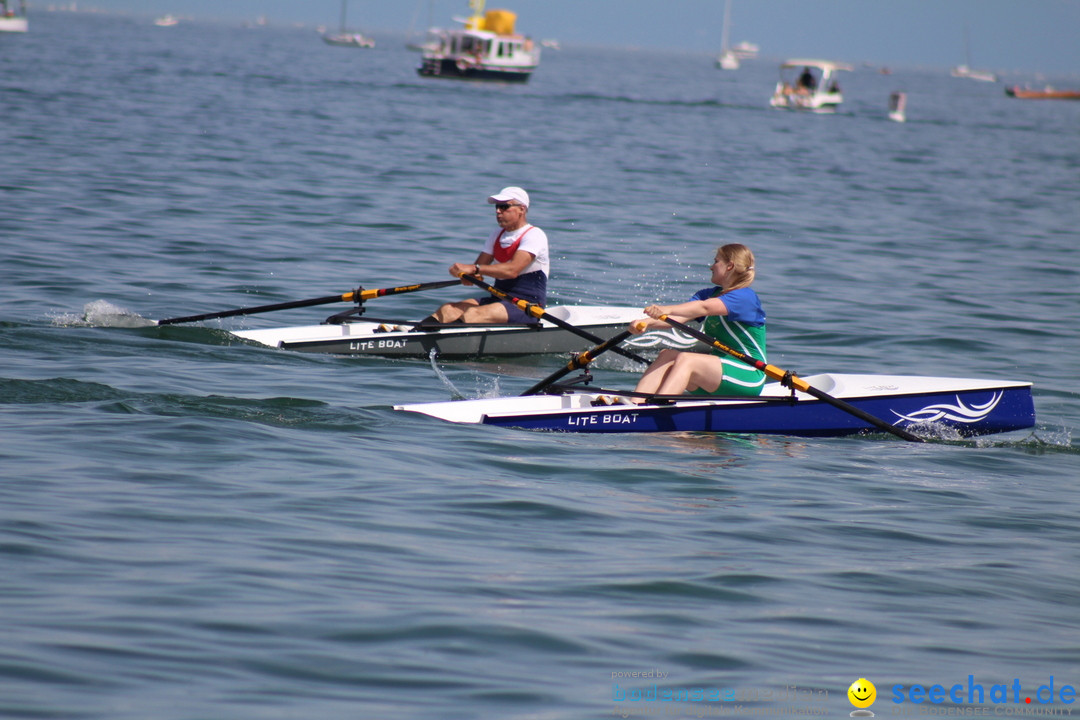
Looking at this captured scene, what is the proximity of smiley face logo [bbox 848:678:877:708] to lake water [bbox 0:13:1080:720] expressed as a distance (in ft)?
0.13

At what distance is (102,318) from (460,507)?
16.6 ft

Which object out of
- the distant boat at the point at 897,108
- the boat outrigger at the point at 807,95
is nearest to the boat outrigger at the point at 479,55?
the boat outrigger at the point at 807,95

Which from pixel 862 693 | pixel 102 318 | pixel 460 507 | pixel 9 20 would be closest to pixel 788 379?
pixel 460 507

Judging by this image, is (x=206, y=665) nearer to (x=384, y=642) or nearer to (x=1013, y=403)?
(x=384, y=642)

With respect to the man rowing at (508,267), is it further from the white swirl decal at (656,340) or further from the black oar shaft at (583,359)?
the black oar shaft at (583,359)

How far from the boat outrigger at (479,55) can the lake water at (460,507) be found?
42.1 meters

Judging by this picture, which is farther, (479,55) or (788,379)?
(479,55)

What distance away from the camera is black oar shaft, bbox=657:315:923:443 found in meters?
7.89

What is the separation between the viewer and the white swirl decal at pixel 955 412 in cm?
867

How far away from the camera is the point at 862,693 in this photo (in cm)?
450

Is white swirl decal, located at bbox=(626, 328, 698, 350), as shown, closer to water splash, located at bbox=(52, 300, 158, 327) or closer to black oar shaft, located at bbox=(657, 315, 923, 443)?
black oar shaft, located at bbox=(657, 315, 923, 443)

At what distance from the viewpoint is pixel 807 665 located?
4.69 m

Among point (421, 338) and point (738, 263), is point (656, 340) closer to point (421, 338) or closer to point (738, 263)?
point (421, 338)

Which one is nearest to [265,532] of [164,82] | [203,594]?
[203,594]
